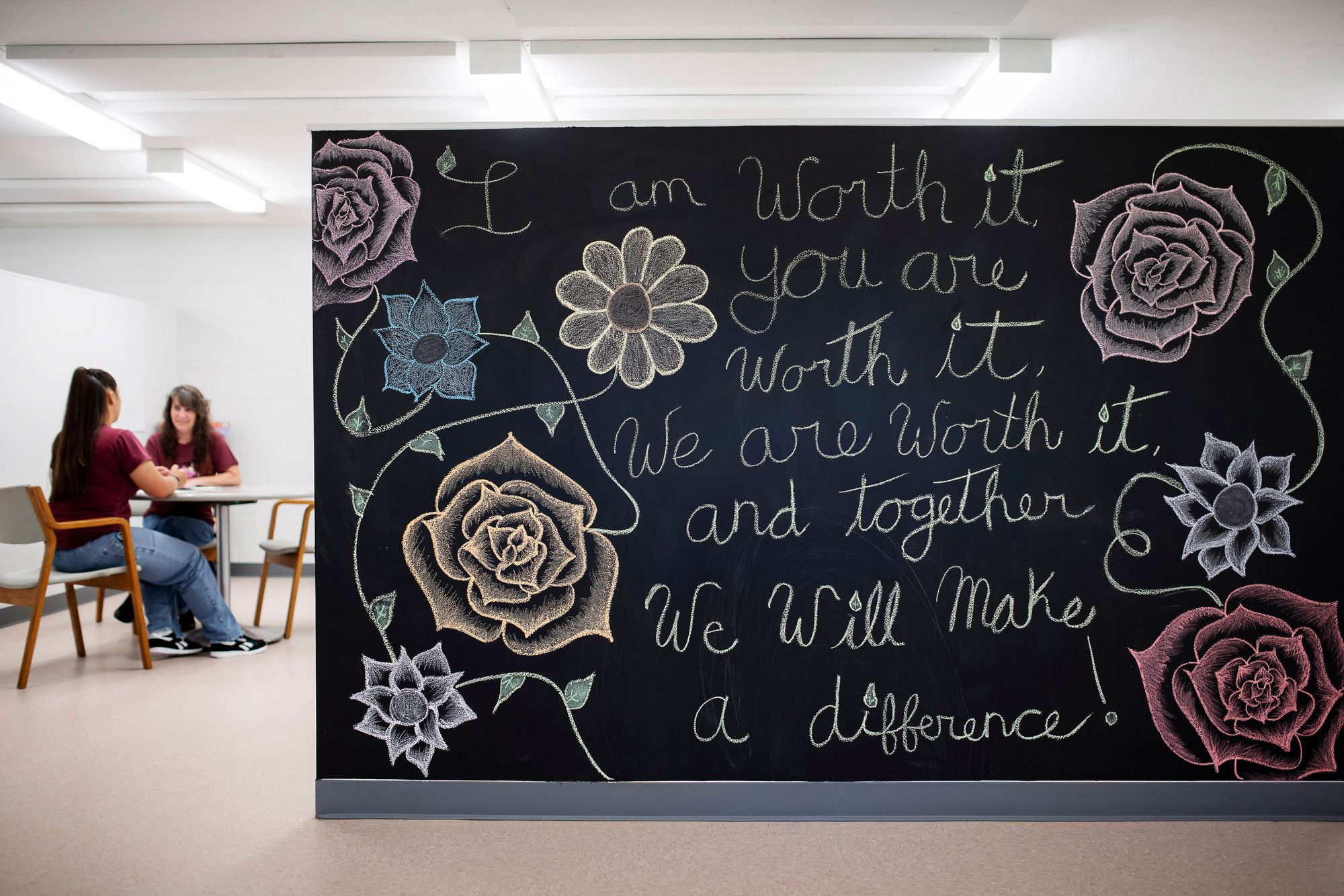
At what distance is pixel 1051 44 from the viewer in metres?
3.64

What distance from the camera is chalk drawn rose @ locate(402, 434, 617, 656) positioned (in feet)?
7.47

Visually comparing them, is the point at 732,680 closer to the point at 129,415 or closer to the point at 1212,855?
the point at 1212,855

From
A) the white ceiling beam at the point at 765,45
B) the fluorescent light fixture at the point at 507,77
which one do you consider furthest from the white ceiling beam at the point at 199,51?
the white ceiling beam at the point at 765,45

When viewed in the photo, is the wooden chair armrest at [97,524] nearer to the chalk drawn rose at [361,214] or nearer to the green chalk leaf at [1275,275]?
the chalk drawn rose at [361,214]

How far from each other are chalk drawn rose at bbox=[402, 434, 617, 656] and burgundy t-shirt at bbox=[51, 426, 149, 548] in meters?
2.30

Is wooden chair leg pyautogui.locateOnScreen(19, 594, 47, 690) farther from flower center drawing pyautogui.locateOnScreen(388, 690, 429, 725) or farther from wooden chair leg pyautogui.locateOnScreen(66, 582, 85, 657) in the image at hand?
flower center drawing pyautogui.locateOnScreen(388, 690, 429, 725)

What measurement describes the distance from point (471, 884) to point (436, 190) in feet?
5.65

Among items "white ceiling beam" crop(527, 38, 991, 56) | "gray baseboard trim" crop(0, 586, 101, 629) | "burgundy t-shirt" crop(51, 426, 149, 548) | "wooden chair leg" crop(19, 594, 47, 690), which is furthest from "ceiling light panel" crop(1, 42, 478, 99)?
"gray baseboard trim" crop(0, 586, 101, 629)

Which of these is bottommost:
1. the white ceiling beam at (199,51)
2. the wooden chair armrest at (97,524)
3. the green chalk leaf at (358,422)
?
the wooden chair armrest at (97,524)

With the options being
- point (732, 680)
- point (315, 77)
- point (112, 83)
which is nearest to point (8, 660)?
point (112, 83)

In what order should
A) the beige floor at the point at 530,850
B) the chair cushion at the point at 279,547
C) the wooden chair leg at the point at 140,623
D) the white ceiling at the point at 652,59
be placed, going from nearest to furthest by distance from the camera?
the beige floor at the point at 530,850 < the white ceiling at the point at 652,59 < the wooden chair leg at the point at 140,623 < the chair cushion at the point at 279,547

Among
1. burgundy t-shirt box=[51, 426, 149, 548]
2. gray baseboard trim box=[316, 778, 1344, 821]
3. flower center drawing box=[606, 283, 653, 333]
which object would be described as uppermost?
flower center drawing box=[606, 283, 653, 333]

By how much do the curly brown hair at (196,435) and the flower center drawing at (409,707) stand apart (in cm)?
304

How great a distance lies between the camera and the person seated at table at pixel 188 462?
4.53m
